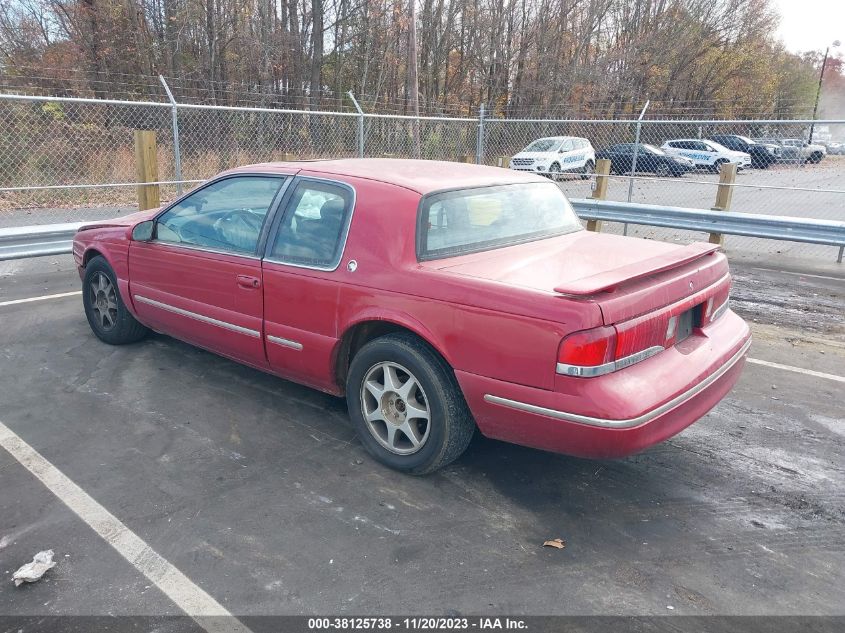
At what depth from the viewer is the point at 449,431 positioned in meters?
3.26

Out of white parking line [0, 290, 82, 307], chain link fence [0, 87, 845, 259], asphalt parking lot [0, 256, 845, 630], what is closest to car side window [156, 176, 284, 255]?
asphalt parking lot [0, 256, 845, 630]

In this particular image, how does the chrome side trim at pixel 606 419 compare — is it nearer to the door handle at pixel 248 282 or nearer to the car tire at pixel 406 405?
the car tire at pixel 406 405

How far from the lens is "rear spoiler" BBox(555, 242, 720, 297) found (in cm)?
284

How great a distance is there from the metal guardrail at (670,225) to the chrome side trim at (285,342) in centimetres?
471

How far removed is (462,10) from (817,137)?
19.8 metres

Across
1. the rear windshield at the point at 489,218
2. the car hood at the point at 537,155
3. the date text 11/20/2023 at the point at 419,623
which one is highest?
the car hood at the point at 537,155

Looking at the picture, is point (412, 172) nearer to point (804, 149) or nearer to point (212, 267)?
point (212, 267)

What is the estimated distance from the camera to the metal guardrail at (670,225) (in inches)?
289

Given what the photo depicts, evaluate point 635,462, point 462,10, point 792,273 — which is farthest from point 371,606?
point 462,10

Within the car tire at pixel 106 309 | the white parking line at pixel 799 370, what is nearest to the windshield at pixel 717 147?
the white parking line at pixel 799 370

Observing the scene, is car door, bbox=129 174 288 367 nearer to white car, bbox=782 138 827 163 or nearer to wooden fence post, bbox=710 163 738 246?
wooden fence post, bbox=710 163 738 246

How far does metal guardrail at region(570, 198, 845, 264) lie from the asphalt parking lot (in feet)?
14.7

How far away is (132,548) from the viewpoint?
2.87 meters

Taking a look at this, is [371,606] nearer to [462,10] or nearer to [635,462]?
[635,462]
